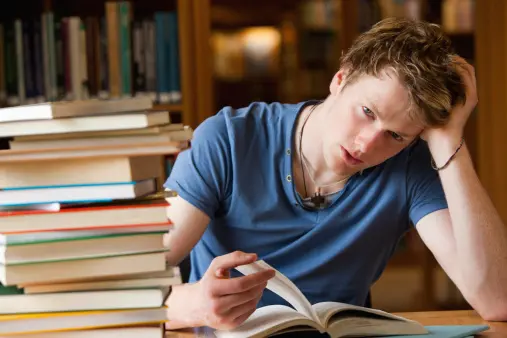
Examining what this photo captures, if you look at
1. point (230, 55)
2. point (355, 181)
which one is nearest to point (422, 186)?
point (355, 181)

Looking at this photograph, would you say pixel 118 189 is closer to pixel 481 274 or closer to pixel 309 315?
pixel 309 315

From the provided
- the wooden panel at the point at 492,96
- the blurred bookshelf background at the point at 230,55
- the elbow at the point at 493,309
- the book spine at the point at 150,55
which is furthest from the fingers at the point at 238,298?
the wooden panel at the point at 492,96

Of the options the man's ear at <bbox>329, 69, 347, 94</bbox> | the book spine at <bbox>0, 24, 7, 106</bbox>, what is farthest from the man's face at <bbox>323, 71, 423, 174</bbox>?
the book spine at <bbox>0, 24, 7, 106</bbox>

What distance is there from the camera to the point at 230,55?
3721mm

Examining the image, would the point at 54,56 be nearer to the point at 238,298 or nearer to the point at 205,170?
the point at 205,170

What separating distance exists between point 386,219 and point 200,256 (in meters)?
0.36

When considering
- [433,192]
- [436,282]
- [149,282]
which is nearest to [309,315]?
[149,282]

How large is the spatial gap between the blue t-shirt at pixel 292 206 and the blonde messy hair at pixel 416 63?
0.18 m

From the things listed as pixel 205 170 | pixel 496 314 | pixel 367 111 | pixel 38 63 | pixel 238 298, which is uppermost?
pixel 38 63

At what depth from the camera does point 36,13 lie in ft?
9.84

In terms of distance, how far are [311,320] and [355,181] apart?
0.47m

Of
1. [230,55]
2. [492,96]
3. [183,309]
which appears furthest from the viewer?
[230,55]

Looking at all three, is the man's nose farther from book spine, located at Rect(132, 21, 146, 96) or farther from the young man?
book spine, located at Rect(132, 21, 146, 96)

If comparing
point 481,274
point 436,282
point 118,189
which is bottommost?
point 436,282
